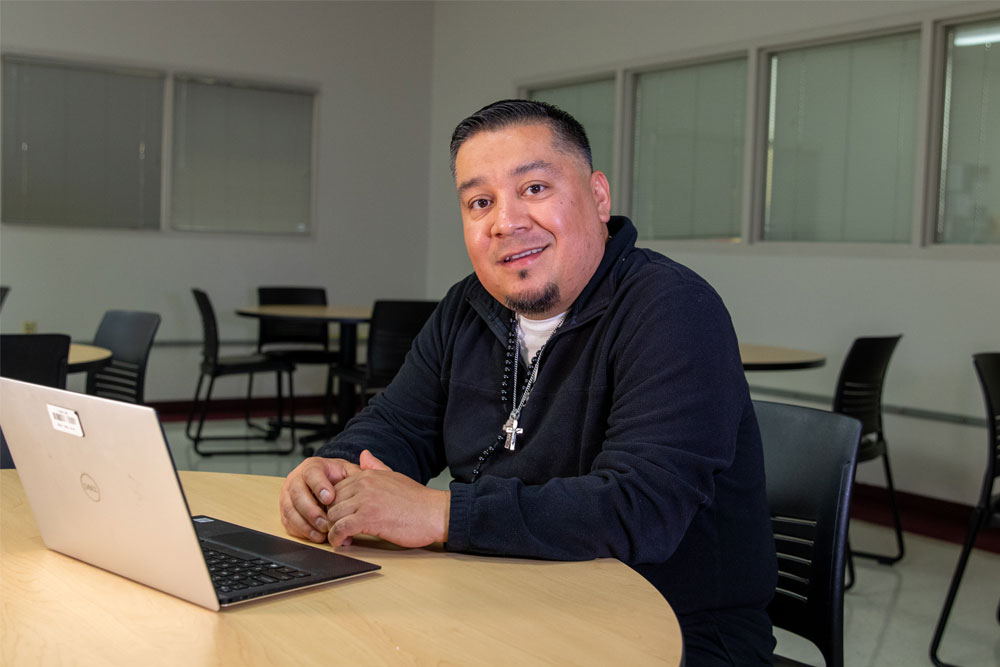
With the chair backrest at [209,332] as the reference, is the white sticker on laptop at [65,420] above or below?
above

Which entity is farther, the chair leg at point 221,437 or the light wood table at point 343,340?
the chair leg at point 221,437

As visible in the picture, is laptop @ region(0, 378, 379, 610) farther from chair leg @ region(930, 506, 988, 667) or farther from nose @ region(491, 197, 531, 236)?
chair leg @ region(930, 506, 988, 667)

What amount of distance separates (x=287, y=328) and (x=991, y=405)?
4.64 meters

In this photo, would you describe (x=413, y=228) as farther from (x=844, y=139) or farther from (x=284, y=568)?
(x=284, y=568)

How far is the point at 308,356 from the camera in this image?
19.6 feet

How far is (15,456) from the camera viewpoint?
1092mm

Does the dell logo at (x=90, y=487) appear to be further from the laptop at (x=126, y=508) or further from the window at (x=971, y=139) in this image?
the window at (x=971, y=139)

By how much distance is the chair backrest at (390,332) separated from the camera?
473 centimetres

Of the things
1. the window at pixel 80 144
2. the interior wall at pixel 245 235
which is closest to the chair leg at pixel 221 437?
the interior wall at pixel 245 235

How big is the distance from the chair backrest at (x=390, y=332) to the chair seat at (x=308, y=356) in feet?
3.80

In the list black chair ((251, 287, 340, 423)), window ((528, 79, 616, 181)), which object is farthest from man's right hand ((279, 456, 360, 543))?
window ((528, 79, 616, 181))

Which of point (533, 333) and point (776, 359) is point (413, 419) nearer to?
point (533, 333)

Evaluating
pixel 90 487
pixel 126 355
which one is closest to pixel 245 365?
pixel 126 355

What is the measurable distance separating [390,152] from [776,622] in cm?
656
